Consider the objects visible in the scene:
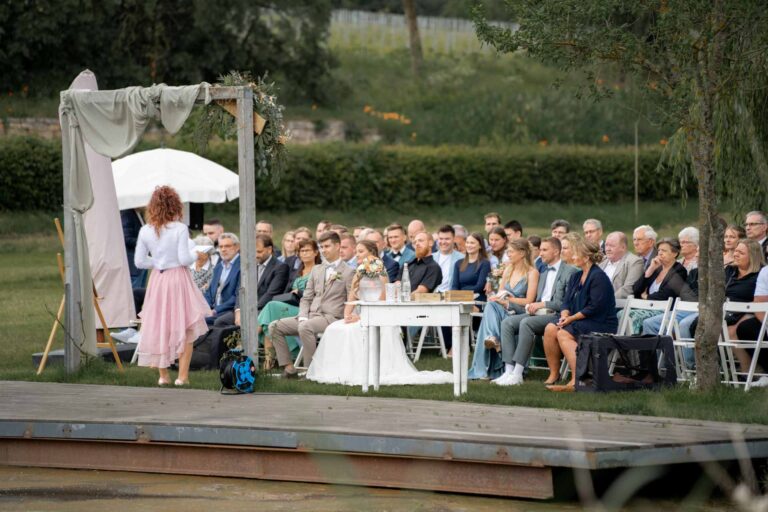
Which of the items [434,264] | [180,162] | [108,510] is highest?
[180,162]

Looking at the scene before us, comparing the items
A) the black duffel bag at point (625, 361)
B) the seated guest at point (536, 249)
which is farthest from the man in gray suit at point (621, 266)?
the black duffel bag at point (625, 361)

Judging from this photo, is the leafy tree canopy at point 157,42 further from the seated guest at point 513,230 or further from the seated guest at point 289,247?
the seated guest at point 513,230

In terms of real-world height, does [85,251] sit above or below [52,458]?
above

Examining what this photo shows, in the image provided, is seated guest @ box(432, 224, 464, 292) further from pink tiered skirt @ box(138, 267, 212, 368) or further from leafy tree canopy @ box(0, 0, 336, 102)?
leafy tree canopy @ box(0, 0, 336, 102)

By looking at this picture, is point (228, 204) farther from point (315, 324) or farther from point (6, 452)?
point (6, 452)

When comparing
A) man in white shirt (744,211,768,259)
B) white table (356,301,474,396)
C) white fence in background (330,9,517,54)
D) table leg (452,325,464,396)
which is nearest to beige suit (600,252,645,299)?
man in white shirt (744,211,768,259)

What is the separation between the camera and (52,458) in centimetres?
933

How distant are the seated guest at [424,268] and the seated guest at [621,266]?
1.89 m

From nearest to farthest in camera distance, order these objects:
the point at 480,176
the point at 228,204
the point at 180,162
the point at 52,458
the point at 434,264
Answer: the point at 52,458 < the point at 434,264 < the point at 180,162 < the point at 228,204 < the point at 480,176

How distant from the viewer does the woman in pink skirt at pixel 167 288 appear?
445 inches

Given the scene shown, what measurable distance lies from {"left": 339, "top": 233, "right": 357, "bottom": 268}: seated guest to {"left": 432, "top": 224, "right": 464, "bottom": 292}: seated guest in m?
1.26

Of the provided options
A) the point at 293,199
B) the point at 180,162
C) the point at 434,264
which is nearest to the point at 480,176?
the point at 293,199

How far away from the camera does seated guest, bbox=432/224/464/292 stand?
14.5m

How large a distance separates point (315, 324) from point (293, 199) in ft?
58.4
